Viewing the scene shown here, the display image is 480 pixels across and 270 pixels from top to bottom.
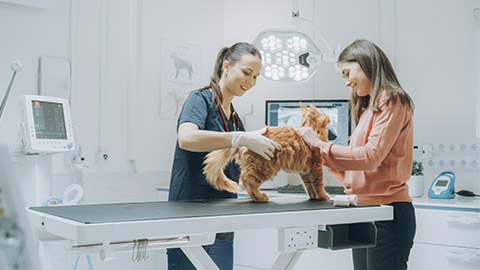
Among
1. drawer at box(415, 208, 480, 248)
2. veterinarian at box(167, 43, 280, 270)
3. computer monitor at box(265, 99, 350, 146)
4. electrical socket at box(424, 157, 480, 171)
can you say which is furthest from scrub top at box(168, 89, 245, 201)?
electrical socket at box(424, 157, 480, 171)

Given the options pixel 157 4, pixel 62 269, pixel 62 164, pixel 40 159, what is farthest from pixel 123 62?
pixel 62 269

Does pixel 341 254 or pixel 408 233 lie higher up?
pixel 408 233

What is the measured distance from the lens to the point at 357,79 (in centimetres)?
180

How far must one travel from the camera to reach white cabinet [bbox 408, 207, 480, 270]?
2.28 meters

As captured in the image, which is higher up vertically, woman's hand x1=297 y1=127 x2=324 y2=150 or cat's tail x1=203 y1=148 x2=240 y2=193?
woman's hand x1=297 y1=127 x2=324 y2=150

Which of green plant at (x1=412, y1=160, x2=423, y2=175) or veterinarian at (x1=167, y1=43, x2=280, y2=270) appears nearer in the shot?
veterinarian at (x1=167, y1=43, x2=280, y2=270)

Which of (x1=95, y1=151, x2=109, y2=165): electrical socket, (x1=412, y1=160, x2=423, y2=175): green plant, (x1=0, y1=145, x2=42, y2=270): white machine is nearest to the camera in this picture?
(x1=0, y1=145, x2=42, y2=270): white machine

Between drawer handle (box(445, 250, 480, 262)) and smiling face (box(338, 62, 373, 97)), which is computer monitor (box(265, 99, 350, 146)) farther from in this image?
smiling face (box(338, 62, 373, 97))

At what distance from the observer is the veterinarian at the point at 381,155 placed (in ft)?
5.47

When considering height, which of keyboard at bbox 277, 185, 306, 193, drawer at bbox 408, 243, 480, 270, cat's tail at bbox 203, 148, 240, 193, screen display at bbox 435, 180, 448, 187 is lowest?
drawer at bbox 408, 243, 480, 270

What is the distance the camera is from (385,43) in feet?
10.3

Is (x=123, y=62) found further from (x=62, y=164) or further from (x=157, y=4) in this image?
(x=62, y=164)

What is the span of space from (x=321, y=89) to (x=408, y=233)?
1.80 m

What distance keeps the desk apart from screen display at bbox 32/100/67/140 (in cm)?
102
